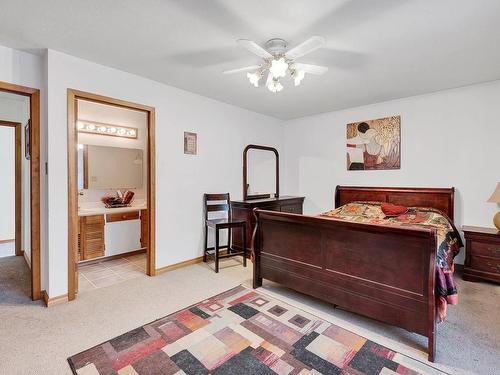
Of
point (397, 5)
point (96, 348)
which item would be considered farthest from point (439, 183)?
point (96, 348)

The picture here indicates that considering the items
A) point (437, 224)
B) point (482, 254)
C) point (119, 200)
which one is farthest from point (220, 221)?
point (482, 254)

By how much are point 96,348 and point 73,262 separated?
1072 mm

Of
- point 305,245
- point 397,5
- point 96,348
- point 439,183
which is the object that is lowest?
point 96,348

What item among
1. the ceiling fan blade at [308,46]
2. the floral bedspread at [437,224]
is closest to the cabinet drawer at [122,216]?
the floral bedspread at [437,224]

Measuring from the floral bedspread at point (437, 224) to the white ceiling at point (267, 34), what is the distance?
1665 mm

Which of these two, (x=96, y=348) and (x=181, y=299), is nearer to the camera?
(x=96, y=348)

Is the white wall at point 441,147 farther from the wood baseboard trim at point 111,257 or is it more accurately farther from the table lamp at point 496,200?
the wood baseboard trim at point 111,257

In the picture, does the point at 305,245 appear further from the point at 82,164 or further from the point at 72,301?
the point at 82,164

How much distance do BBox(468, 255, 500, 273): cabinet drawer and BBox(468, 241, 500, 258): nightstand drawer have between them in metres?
0.05

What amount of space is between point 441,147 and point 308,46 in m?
2.84

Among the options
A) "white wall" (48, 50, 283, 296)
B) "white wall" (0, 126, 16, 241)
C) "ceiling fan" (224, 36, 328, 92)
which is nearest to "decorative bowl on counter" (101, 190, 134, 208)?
"white wall" (48, 50, 283, 296)

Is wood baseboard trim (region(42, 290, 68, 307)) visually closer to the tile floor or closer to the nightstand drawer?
the tile floor

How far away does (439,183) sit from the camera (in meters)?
3.66

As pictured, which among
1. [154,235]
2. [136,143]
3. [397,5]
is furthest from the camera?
[136,143]
